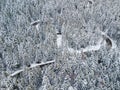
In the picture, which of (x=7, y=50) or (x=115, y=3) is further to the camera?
(x=115, y=3)

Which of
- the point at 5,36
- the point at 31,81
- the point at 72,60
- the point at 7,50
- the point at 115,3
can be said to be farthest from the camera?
the point at 115,3

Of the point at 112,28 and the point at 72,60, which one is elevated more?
the point at 112,28

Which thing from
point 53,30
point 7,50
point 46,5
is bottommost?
point 7,50

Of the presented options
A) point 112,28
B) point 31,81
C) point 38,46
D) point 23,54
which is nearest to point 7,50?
point 23,54

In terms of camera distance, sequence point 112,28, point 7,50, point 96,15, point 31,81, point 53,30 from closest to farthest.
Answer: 1. point 31,81
2. point 7,50
3. point 53,30
4. point 112,28
5. point 96,15

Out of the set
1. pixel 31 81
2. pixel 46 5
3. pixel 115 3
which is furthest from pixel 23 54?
pixel 115 3

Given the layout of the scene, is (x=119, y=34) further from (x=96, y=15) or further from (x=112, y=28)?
(x=96, y=15)

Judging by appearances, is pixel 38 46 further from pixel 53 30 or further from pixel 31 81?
pixel 31 81
